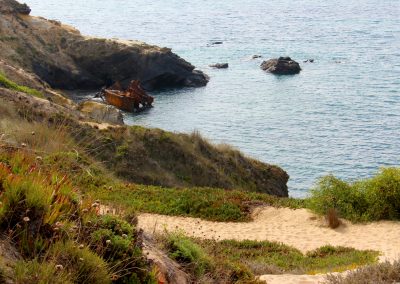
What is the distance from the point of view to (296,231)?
71.2 feet

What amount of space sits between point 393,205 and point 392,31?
316ft

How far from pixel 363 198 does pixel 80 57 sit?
61.0m

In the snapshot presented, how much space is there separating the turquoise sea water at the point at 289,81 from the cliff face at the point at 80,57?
13.3 ft


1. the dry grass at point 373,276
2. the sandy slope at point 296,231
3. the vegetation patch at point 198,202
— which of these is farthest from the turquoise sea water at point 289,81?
the dry grass at point 373,276

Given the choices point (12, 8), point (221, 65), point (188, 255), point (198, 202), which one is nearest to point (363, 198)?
point (198, 202)

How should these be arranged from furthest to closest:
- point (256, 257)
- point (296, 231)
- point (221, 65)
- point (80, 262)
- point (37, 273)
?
point (221, 65) → point (296, 231) → point (256, 257) → point (80, 262) → point (37, 273)

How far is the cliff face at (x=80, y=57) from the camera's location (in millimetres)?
72438

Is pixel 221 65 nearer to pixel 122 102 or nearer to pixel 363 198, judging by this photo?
pixel 122 102

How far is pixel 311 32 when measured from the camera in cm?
11638

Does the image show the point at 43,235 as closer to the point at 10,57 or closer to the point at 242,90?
the point at 10,57

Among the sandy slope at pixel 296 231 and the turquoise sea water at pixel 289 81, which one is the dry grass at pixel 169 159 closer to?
the sandy slope at pixel 296 231

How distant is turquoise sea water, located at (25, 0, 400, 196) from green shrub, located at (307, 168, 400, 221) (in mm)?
22264

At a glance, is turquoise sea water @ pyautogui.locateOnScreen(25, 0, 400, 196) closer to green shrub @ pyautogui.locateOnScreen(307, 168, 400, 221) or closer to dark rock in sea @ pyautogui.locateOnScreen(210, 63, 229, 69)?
dark rock in sea @ pyautogui.locateOnScreen(210, 63, 229, 69)

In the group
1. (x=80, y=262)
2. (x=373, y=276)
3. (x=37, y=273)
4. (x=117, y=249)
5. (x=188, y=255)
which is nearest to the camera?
(x=37, y=273)
